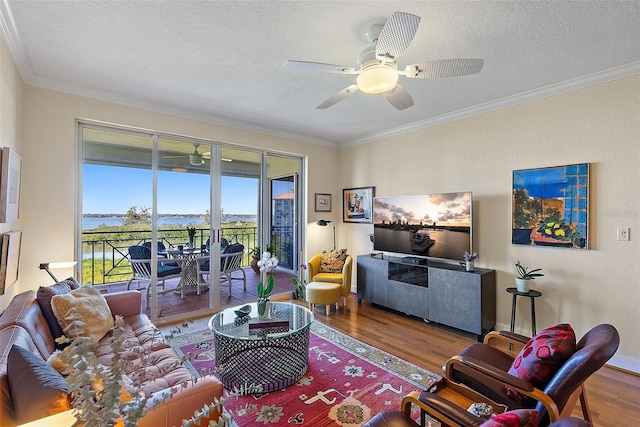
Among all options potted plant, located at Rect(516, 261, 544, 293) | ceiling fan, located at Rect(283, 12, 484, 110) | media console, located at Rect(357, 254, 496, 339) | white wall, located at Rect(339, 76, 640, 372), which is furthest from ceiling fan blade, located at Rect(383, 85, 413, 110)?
potted plant, located at Rect(516, 261, 544, 293)

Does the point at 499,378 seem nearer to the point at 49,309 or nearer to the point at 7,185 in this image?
the point at 49,309

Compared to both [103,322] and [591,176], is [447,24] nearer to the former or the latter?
[591,176]

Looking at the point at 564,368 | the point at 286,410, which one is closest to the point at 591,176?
the point at 564,368

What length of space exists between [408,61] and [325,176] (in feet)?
9.54

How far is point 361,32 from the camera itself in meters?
2.11

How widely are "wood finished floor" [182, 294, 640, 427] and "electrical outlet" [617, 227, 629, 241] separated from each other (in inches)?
46.3

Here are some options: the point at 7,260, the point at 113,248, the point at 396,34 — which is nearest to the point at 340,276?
the point at 113,248

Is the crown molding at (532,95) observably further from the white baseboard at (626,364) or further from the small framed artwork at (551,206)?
the white baseboard at (626,364)

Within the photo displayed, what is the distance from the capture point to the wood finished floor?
2.13m

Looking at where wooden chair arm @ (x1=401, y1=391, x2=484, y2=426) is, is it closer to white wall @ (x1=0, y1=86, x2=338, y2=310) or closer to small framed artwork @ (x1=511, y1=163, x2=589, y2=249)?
small framed artwork @ (x1=511, y1=163, x2=589, y2=249)

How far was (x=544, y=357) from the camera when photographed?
1.53m

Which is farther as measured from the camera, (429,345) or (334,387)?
(429,345)

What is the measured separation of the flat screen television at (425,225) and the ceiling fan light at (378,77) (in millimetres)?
1949

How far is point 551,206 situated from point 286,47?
294 cm
